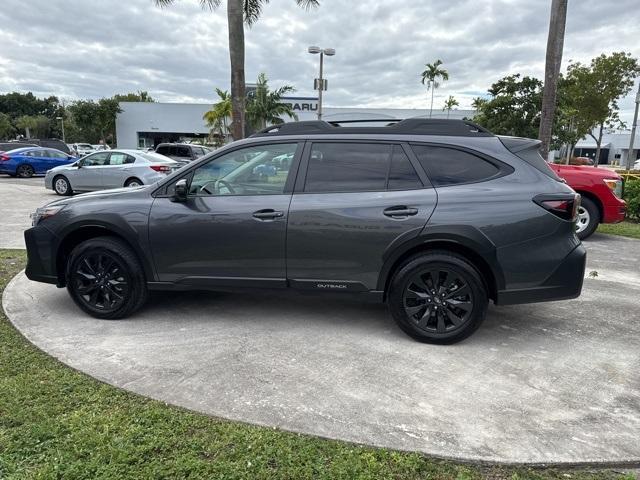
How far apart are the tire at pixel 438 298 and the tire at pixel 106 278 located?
225 centimetres

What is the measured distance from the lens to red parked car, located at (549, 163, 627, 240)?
8125 mm

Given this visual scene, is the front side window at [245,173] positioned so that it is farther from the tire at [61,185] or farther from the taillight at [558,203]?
the tire at [61,185]

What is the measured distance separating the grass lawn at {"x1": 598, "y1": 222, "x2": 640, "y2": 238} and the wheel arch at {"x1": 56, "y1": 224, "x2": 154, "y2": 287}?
851 cm

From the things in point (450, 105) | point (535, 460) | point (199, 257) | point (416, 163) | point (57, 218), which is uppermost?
point (450, 105)

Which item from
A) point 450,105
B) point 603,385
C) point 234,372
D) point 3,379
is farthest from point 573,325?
point 450,105

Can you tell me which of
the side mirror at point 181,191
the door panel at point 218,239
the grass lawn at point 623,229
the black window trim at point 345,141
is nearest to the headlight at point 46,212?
the door panel at point 218,239

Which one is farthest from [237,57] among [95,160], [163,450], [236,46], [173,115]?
[173,115]

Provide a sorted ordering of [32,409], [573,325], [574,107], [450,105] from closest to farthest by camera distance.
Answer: [32,409] → [573,325] → [574,107] → [450,105]

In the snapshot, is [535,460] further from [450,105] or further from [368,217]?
[450,105]

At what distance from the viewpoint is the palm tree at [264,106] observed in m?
37.5

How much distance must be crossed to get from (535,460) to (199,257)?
2.87 m

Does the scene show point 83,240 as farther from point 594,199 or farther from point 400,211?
point 594,199

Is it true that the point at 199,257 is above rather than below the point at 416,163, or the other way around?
below

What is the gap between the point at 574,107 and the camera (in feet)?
98.9
